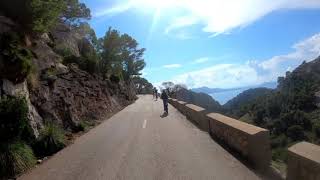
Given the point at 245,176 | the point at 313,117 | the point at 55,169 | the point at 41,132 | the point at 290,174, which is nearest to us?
the point at 290,174

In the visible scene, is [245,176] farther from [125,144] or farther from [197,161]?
[125,144]

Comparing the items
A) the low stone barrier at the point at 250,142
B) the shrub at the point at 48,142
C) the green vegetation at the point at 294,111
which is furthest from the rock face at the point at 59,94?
the green vegetation at the point at 294,111

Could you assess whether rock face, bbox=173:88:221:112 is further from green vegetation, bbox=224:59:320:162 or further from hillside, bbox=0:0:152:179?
hillside, bbox=0:0:152:179

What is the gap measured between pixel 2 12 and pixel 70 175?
37.7 feet

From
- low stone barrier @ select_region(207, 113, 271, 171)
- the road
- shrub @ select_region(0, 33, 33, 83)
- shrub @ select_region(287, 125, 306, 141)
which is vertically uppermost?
shrub @ select_region(0, 33, 33, 83)

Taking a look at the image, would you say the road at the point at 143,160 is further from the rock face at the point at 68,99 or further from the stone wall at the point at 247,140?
the rock face at the point at 68,99

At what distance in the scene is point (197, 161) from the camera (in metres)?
11.6

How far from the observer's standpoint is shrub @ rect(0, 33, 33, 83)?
603 inches

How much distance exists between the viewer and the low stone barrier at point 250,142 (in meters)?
10.8

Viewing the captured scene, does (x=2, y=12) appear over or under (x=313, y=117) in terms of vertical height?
→ over

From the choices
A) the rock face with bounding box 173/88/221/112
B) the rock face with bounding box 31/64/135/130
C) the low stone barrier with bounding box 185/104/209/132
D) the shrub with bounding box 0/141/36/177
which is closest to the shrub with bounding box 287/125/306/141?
the rock face with bounding box 173/88/221/112

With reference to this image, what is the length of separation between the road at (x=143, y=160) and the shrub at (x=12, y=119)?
4.05 feet

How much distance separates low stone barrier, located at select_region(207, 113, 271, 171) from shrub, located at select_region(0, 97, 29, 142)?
644 centimetres

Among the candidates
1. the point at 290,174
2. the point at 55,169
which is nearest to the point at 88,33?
the point at 55,169
